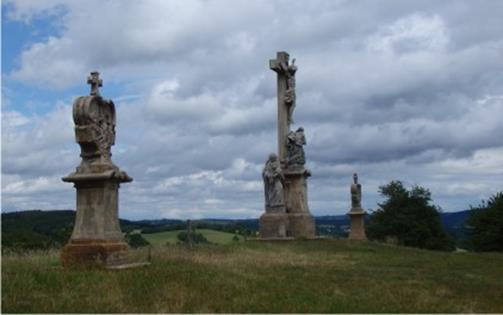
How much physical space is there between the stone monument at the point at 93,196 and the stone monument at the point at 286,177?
37.9 feet

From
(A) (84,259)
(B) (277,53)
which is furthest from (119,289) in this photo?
(B) (277,53)

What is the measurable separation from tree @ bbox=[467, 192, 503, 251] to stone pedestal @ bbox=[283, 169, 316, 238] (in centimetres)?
1737

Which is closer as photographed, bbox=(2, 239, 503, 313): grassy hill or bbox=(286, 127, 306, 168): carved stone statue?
bbox=(2, 239, 503, 313): grassy hill

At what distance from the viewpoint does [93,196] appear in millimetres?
12672

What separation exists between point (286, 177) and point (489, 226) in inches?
762

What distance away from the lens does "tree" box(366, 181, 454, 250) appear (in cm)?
4422

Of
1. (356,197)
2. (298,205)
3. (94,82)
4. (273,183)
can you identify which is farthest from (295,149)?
(94,82)

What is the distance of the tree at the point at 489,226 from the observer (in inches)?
1505

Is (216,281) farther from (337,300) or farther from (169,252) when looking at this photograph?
(169,252)

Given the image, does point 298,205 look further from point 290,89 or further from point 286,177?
point 290,89

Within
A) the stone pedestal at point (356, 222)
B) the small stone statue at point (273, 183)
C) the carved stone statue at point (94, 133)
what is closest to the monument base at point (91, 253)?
the carved stone statue at point (94, 133)

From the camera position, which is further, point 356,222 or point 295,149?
point 356,222

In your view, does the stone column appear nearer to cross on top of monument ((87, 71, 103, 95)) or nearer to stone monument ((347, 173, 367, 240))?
stone monument ((347, 173, 367, 240))

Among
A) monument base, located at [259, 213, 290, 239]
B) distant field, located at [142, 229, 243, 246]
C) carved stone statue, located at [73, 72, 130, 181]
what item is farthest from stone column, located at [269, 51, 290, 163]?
carved stone statue, located at [73, 72, 130, 181]
